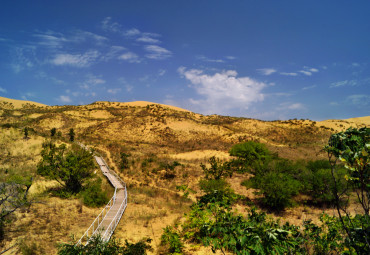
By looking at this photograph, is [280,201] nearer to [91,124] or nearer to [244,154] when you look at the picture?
[244,154]

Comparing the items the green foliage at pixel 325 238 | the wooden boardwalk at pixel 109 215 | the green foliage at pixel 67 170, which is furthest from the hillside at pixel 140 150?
the green foliage at pixel 325 238

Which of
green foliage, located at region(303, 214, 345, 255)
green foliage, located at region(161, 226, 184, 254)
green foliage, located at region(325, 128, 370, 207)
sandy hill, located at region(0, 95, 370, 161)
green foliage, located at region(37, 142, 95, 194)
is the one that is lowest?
green foliage, located at region(161, 226, 184, 254)

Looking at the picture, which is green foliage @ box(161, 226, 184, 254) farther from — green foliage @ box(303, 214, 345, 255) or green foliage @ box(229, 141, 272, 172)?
green foliage @ box(229, 141, 272, 172)

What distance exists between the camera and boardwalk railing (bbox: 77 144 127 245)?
10.1 metres

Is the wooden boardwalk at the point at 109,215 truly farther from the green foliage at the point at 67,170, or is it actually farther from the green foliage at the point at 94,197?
the green foliage at the point at 67,170

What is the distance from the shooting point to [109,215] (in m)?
12.7

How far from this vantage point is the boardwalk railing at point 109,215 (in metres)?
10.1

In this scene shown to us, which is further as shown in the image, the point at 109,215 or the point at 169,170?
the point at 169,170

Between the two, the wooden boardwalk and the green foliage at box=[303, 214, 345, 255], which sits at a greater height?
the green foliage at box=[303, 214, 345, 255]

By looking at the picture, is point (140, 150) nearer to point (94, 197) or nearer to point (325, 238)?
point (94, 197)

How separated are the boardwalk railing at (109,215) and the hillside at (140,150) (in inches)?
20.3

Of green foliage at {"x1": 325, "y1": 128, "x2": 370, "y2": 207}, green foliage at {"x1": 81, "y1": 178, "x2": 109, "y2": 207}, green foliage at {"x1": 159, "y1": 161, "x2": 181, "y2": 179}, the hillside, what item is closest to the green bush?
the hillside

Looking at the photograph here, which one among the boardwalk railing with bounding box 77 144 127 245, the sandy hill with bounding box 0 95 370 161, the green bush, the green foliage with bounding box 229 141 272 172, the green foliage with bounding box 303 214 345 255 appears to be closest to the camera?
the green foliage with bounding box 303 214 345 255

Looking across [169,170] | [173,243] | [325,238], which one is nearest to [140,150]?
[169,170]
